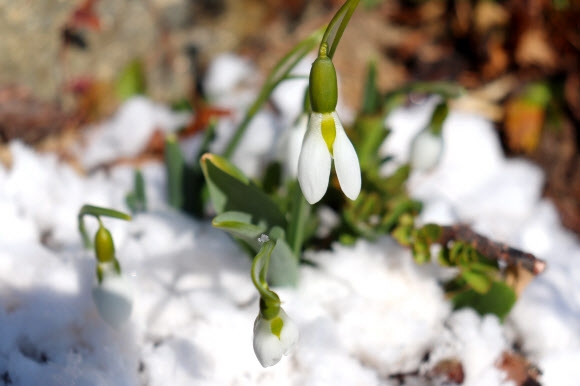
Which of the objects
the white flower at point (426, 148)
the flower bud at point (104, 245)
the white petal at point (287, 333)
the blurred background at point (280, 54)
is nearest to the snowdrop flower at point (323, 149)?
the white petal at point (287, 333)

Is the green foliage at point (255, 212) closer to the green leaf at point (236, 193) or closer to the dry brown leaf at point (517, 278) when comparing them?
the green leaf at point (236, 193)

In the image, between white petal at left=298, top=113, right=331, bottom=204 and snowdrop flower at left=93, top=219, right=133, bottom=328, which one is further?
snowdrop flower at left=93, top=219, right=133, bottom=328

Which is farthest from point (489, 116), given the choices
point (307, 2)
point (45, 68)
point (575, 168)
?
point (45, 68)

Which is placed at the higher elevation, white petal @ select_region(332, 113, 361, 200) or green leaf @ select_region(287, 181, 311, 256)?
white petal @ select_region(332, 113, 361, 200)

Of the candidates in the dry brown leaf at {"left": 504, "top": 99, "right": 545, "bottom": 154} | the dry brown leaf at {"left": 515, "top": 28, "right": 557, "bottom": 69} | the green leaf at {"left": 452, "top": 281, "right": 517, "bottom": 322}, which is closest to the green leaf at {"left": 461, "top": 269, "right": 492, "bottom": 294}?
the green leaf at {"left": 452, "top": 281, "right": 517, "bottom": 322}

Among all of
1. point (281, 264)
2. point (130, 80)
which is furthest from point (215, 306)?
point (130, 80)

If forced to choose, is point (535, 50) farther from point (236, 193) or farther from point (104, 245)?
point (104, 245)

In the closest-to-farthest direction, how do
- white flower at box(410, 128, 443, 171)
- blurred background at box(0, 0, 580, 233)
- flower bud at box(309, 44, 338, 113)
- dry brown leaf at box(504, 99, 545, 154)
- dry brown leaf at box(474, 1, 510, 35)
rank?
flower bud at box(309, 44, 338, 113) < white flower at box(410, 128, 443, 171) < blurred background at box(0, 0, 580, 233) < dry brown leaf at box(504, 99, 545, 154) < dry brown leaf at box(474, 1, 510, 35)

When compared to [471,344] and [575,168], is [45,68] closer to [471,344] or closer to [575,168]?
[471,344]

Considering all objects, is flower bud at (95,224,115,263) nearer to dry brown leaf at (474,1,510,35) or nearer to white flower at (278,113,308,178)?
white flower at (278,113,308,178)
